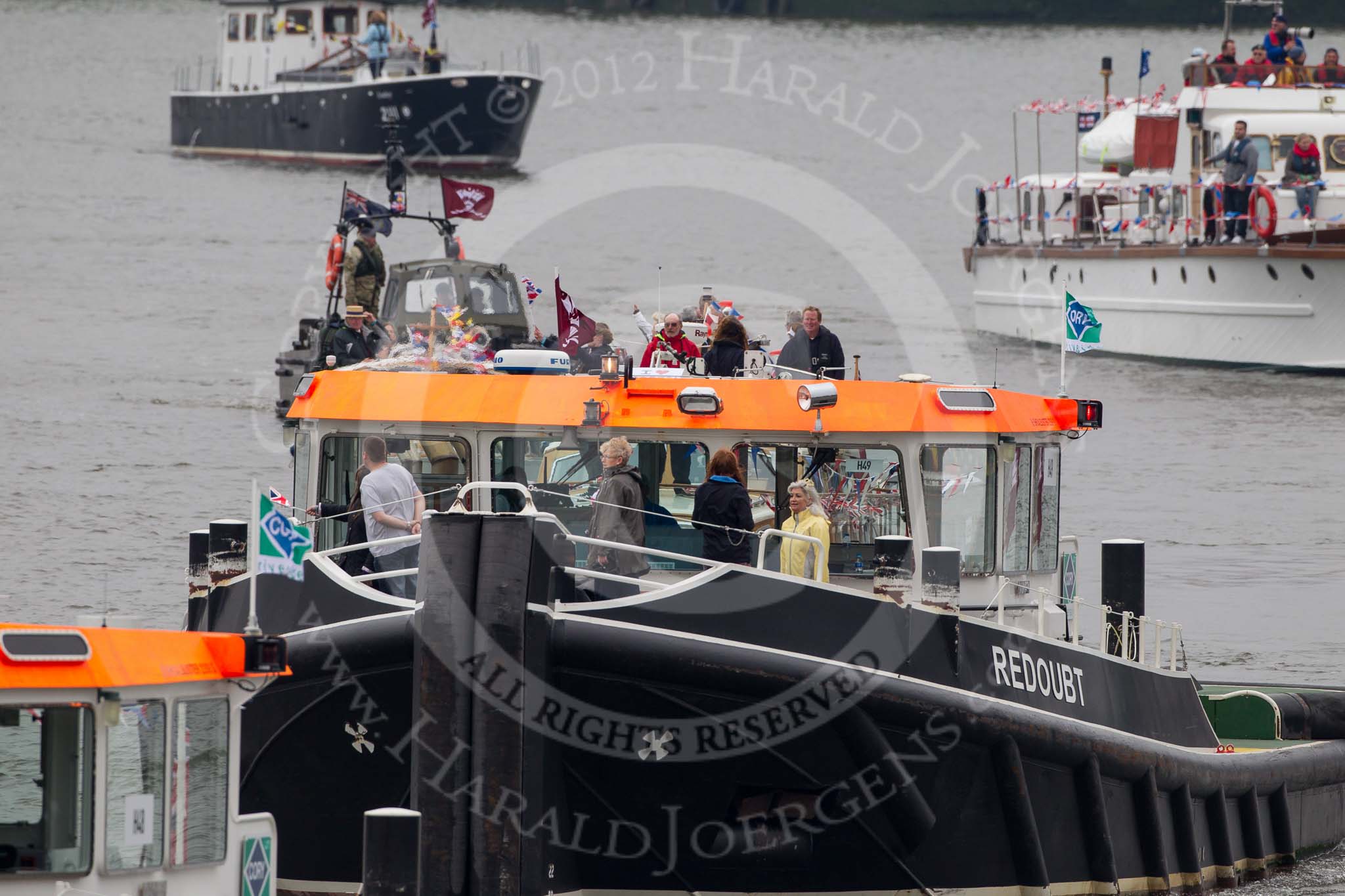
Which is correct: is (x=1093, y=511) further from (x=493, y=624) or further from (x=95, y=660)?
(x=95, y=660)

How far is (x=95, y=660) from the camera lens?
322 inches

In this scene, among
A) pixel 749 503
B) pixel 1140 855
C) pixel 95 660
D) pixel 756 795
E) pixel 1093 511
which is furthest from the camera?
pixel 1093 511

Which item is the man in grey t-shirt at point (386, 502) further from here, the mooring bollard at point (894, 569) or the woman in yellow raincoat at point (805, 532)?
the mooring bollard at point (894, 569)

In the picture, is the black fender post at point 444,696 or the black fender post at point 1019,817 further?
the black fender post at point 1019,817

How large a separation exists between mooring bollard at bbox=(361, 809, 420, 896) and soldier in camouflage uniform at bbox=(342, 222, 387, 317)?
18.6 m

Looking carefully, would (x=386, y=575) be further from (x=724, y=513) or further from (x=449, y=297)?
(x=449, y=297)

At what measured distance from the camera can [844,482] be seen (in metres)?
11.7

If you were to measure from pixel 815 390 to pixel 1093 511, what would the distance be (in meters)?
15.1

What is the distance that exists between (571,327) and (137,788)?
24.6 feet

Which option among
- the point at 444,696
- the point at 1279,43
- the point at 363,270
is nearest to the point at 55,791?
the point at 444,696

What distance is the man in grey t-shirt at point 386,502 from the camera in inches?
426

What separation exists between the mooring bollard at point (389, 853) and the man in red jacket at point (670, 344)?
493cm

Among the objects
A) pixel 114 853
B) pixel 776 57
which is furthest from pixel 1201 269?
pixel 776 57

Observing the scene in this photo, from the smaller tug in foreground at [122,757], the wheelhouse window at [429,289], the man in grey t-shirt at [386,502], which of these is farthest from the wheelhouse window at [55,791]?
the wheelhouse window at [429,289]
